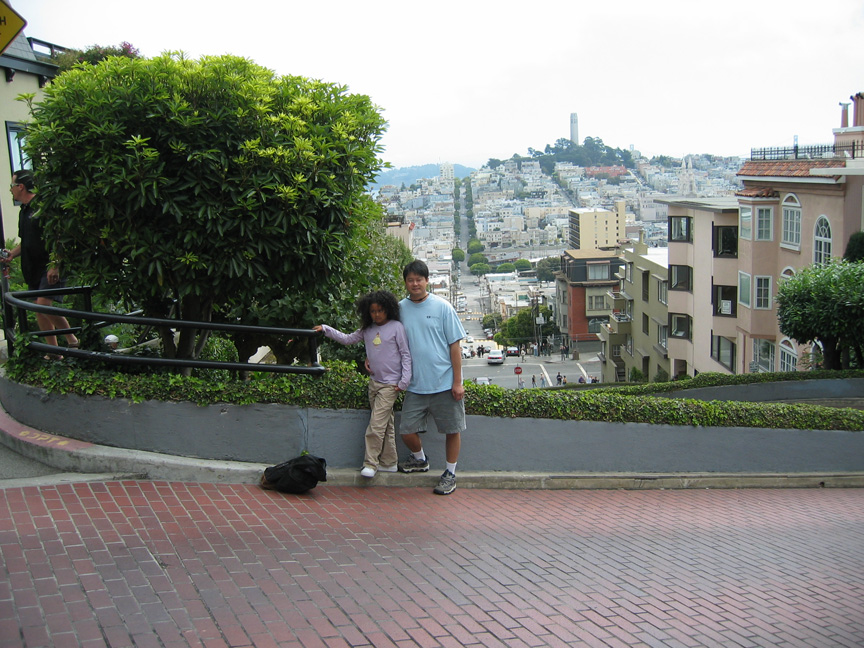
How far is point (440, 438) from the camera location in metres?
7.29

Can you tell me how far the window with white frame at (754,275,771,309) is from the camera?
2847 centimetres

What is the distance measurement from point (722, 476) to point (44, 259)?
7038mm

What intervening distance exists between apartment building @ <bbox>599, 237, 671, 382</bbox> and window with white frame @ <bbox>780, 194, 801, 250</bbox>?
1213 cm

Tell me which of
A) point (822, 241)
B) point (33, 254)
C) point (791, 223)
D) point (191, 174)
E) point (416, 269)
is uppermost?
point (791, 223)

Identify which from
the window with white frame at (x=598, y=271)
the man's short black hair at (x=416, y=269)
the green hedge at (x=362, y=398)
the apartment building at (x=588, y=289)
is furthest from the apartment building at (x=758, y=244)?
the window with white frame at (x=598, y=271)

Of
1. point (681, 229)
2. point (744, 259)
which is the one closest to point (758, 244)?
point (744, 259)

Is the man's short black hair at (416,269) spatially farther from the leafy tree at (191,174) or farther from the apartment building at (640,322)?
the apartment building at (640,322)

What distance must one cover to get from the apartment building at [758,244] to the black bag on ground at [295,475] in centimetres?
2008

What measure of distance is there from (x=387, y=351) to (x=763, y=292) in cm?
2497

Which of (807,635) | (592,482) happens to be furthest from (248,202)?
(807,635)

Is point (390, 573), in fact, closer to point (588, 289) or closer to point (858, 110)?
point (858, 110)

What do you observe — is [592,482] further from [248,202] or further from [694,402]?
[248,202]

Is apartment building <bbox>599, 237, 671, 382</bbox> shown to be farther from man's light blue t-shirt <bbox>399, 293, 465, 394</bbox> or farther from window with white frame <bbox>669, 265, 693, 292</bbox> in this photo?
man's light blue t-shirt <bbox>399, 293, 465, 394</bbox>

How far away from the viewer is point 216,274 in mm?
6531
